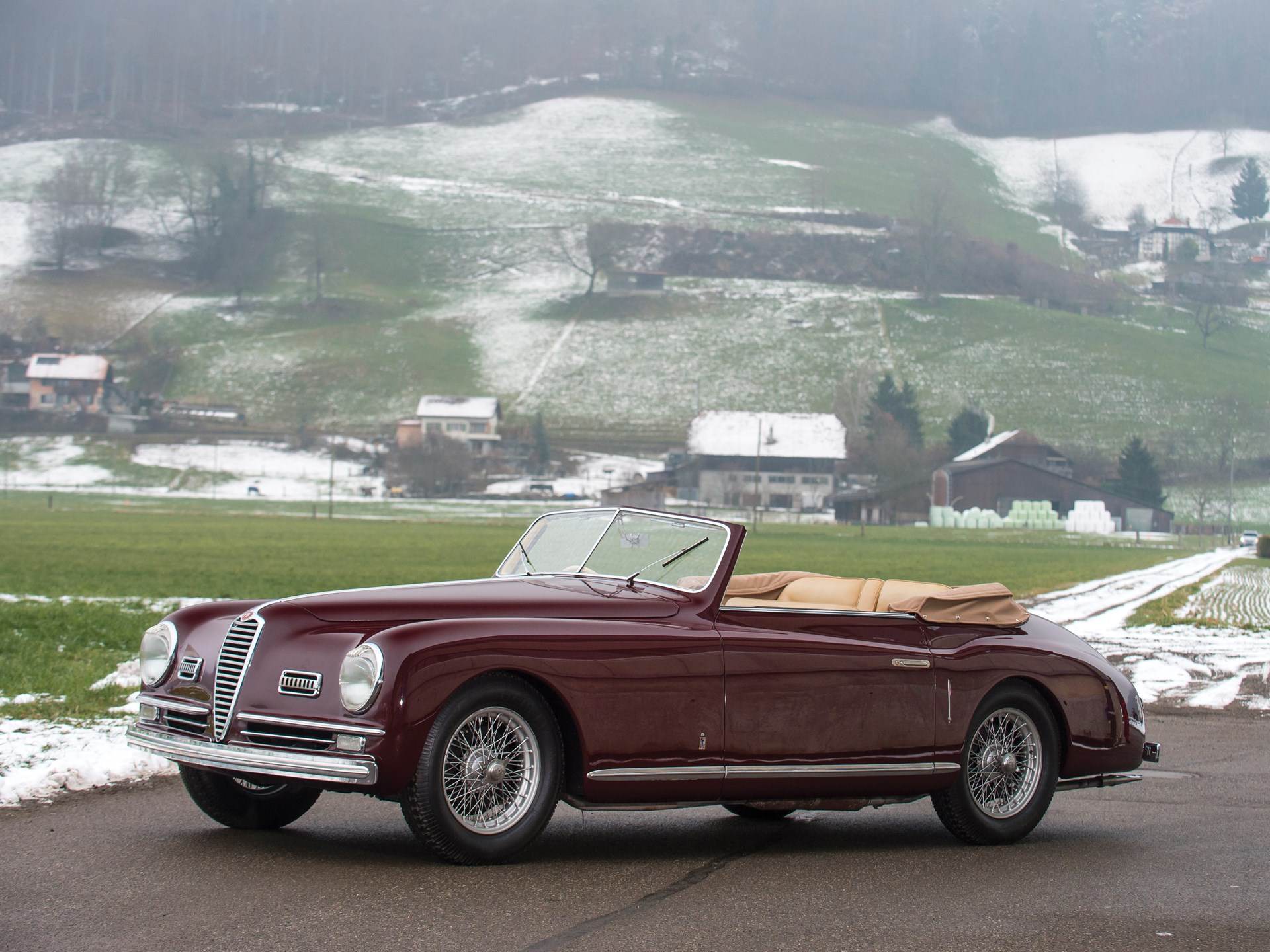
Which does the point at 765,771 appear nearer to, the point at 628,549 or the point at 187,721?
the point at 628,549

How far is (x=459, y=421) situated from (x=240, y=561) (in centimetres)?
10060

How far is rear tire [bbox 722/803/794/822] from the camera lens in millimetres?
8648

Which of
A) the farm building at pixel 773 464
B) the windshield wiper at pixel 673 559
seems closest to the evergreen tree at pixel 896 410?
the farm building at pixel 773 464

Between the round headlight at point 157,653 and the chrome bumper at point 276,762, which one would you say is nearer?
the chrome bumper at point 276,762

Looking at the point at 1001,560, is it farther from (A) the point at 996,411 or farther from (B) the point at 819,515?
(A) the point at 996,411

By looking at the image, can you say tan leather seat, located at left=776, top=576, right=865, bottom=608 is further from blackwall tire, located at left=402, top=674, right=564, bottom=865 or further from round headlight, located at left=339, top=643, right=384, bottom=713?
round headlight, located at left=339, top=643, right=384, bottom=713

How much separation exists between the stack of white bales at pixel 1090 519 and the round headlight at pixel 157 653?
114995 millimetres

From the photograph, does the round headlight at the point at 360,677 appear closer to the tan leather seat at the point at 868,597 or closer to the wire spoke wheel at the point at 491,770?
the wire spoke wheel at the point at 491,770

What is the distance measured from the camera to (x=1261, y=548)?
78.2 metres

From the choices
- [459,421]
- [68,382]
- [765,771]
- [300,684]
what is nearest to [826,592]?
[765,771]

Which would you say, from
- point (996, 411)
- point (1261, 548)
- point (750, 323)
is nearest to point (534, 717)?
point (1261, 548)

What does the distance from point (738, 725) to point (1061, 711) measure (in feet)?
7.59

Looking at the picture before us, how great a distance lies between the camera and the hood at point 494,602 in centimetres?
675

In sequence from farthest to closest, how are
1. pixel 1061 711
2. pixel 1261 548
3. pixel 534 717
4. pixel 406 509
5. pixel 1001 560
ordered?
pixel 406 509
pixel 1261 548
pixel 1001 560
pixel 1061 711
pixel 534 717
